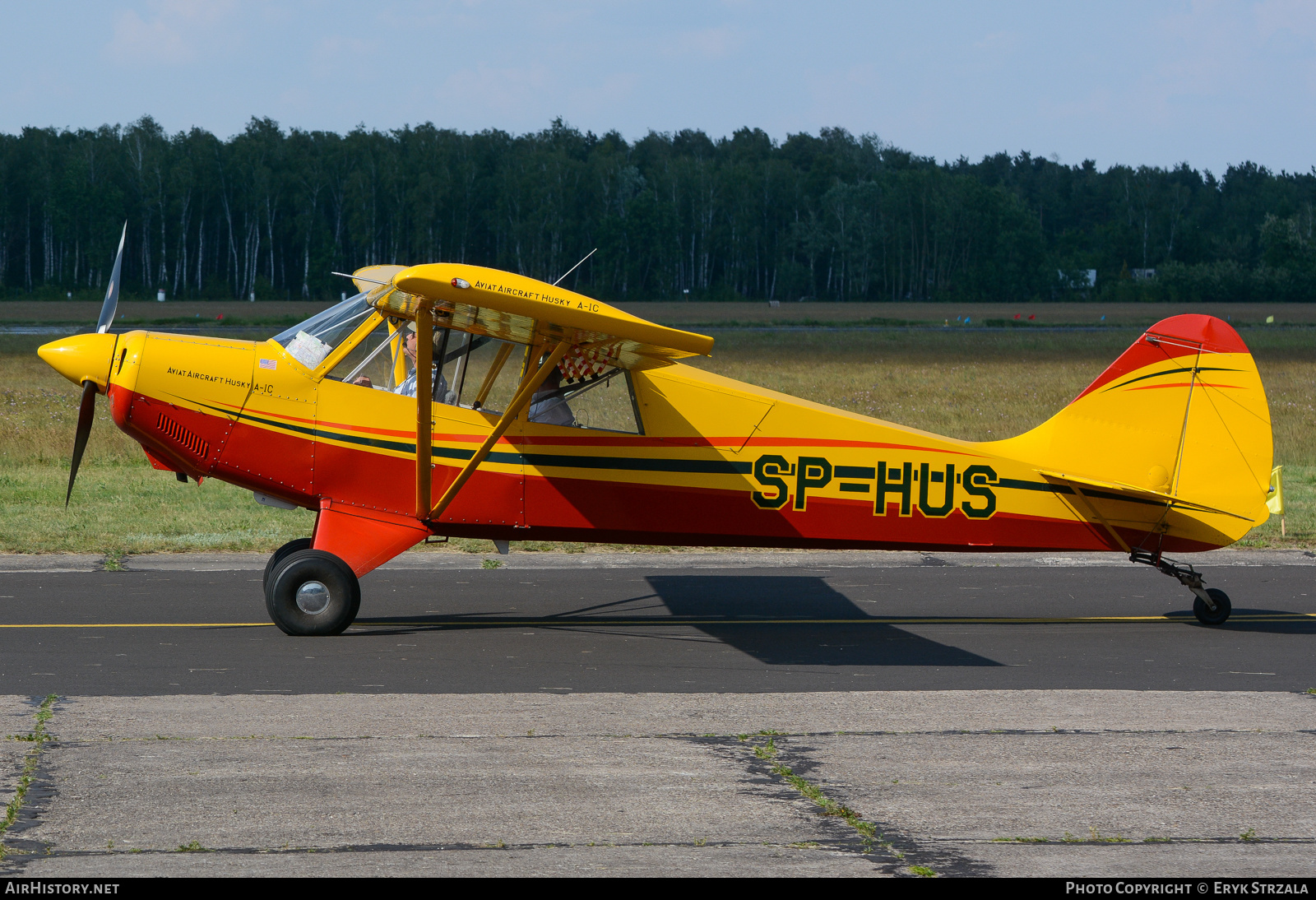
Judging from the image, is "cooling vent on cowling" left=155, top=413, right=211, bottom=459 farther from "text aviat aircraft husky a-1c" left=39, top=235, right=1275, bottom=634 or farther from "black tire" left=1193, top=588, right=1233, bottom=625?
"black tire" left=1193, top=588, right=1233, bottom=625

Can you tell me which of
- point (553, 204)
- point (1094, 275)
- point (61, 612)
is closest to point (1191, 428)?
point (61, 612)

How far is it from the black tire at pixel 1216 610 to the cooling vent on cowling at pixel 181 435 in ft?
25.5

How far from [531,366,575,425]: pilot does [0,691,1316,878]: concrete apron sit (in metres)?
2.52

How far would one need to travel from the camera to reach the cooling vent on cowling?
9.16 meters

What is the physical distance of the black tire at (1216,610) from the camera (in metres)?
10.1

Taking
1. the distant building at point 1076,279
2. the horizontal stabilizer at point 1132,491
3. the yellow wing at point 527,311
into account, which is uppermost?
the distant building at point 1076,279

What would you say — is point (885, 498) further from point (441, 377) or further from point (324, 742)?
point (324, 742)

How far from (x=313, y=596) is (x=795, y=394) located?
2163cm

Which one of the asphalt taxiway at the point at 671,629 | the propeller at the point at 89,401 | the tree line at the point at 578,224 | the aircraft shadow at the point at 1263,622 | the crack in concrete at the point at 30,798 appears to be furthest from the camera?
the tree line at the point at 578,224

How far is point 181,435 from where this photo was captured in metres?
9.20

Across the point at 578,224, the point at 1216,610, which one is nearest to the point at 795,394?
the point at 1216,610

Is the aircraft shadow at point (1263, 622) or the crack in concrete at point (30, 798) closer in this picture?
the crack in concrete at point (30, 798)

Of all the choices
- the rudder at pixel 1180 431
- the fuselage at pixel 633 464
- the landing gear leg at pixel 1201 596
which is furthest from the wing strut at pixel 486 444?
the landing gear leg at pixel 1201 596

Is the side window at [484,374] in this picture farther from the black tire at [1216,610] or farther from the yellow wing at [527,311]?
the black tire at [1216,610]
